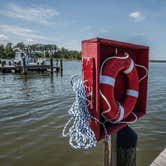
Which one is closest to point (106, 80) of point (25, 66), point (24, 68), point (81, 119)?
point (81, 119)

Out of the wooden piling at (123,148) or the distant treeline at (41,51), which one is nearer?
the wooden piling at (123,148)

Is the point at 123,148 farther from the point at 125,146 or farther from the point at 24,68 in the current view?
the point at 24,68

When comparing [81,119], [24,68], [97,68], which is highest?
[97,68]

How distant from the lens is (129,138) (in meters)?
2.09

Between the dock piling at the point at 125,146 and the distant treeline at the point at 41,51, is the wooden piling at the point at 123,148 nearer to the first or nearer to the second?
the dock piling at the point at 125,146

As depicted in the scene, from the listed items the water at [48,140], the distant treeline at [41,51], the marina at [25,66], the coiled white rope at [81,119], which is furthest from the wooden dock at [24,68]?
the coiled white rope at [81,119]

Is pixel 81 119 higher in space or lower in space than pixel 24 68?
higher

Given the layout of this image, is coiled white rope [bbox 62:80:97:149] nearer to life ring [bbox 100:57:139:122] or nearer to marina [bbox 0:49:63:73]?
life ring [bbox 100:57:139:122]

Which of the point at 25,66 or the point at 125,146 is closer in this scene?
the point at 125,146

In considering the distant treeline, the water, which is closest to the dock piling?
the water

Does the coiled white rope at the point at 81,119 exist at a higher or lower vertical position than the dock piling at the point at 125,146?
higher

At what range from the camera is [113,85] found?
1.84 m

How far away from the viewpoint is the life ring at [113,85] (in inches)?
71.8

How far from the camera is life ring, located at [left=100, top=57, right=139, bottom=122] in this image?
1823 mm
